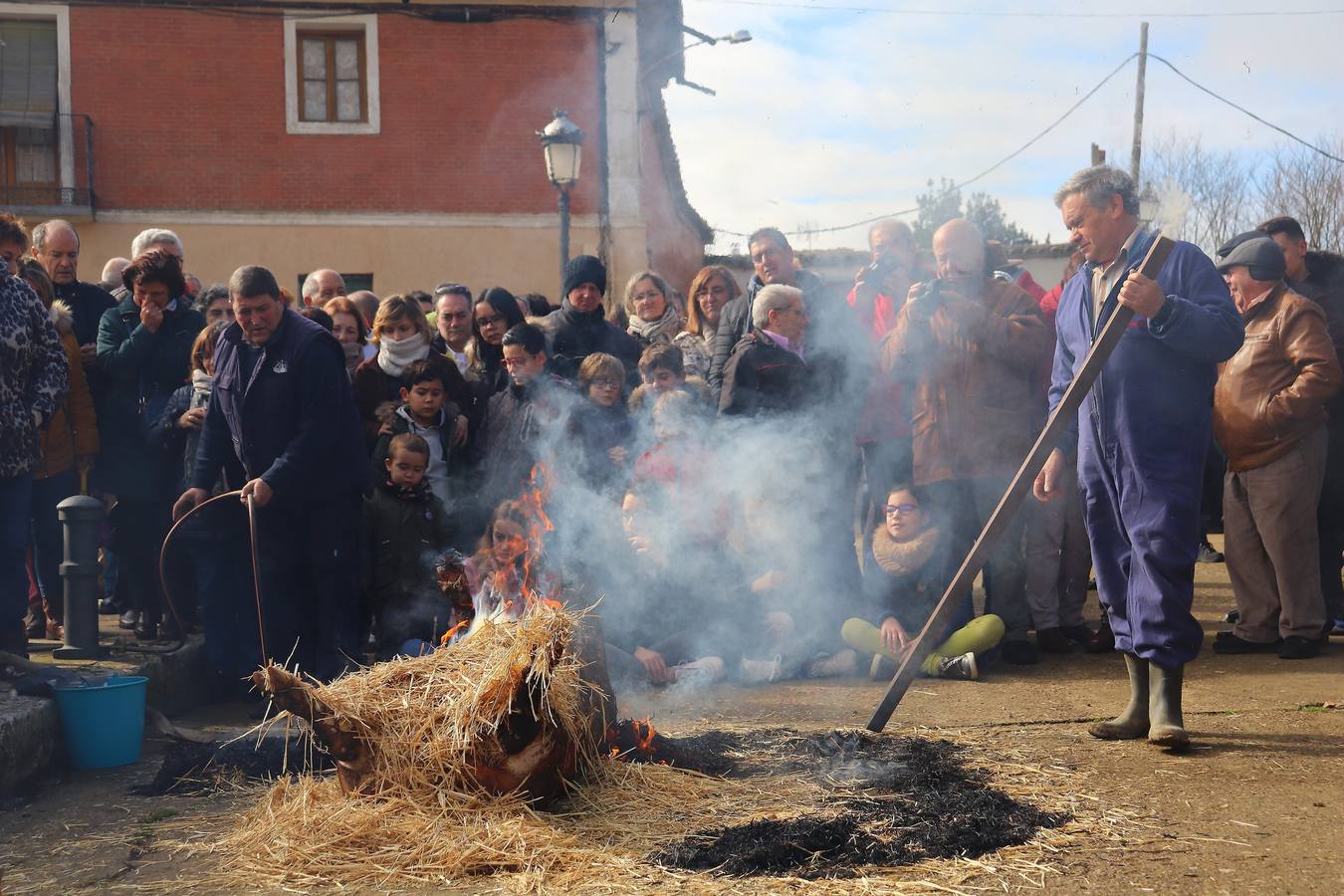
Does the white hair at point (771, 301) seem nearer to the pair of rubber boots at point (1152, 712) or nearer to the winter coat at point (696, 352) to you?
the winter coat at point (696, 352)

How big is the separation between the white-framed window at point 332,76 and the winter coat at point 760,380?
1225 cm

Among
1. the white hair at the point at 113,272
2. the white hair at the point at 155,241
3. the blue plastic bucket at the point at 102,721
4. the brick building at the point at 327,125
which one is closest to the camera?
the blue plastic bucket at the point at 102,721

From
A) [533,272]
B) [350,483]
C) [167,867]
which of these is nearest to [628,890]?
[167,867]

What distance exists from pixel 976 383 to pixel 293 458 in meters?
3.55

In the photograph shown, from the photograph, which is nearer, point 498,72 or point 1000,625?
point 1000,625

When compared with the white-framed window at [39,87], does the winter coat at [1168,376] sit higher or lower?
lower

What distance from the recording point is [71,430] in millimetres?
6816

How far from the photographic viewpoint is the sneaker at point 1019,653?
678 centimetres

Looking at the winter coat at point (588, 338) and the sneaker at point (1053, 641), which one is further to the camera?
the winter coat at point (588, 338)

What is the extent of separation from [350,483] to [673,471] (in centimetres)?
170

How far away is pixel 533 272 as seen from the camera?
716 inches

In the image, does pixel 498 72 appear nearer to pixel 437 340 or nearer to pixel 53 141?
pixel 53 141

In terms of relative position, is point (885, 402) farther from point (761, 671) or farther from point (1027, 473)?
point (1027, 473)

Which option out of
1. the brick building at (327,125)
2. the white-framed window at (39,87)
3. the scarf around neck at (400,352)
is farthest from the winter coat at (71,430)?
the white-framed window at (39,87)
